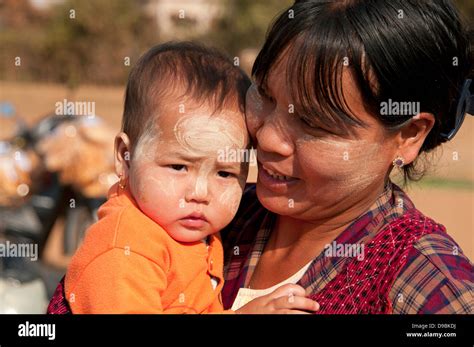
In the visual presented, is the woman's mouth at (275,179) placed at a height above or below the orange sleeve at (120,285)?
above

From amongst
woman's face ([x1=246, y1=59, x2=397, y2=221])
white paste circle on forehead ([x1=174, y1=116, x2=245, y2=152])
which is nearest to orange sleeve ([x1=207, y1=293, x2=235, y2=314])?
woman's face ([x1=246, y1=59, x2=397, y2=221])

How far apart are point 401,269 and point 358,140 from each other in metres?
0.34

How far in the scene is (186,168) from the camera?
2121 millimetres

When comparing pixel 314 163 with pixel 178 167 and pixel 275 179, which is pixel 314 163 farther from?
pixel 178 167

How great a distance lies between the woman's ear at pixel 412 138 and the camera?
2092 millimetres

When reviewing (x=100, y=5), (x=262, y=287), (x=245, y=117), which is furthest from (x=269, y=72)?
(x=100, y=5)

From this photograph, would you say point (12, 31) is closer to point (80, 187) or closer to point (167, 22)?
point (167, 22)

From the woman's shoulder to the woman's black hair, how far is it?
0.33 metres

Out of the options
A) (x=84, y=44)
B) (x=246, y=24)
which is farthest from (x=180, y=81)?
(x=84, y=44)

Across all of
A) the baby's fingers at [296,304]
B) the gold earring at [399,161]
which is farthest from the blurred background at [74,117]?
the baby's fingers at [296,304]

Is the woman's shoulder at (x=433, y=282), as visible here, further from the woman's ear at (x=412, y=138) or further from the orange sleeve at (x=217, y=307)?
the orange sleeve at (x=217, y=307)

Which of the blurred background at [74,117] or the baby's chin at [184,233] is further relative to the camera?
the blurred background at [74,117]

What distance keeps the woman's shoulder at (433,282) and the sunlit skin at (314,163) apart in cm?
25

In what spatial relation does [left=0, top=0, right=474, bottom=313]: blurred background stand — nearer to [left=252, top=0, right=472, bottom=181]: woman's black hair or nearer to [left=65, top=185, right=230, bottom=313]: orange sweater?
[left=252, top=0, right=472, bottom=181]: woman's black hair
